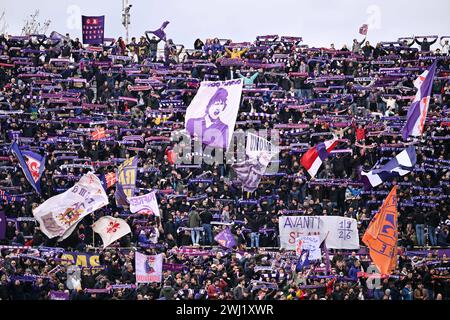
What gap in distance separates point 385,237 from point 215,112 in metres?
7.48

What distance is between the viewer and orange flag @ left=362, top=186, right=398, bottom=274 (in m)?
31.6

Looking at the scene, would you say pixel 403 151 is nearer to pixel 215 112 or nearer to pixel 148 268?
pixel 215 112

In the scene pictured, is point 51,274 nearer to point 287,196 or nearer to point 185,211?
point 185,211

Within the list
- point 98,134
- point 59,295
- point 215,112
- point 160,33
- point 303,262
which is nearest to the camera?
point 59,295

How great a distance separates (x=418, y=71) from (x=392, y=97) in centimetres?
156

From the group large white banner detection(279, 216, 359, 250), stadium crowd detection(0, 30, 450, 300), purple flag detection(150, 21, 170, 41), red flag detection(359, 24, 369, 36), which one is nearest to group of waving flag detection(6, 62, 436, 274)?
stadium crowd detection(0, 30, 450, 300)

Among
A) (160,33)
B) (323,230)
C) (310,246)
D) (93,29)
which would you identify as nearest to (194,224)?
(310,246)

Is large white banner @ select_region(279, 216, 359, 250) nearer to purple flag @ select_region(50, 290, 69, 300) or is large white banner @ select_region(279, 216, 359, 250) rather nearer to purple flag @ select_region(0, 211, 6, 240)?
purple flag @ select_region(50, 290, 69, 300)

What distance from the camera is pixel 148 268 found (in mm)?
32562

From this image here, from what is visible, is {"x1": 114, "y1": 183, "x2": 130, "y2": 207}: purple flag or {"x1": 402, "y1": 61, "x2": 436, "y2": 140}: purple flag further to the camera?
{"x1": 402, "y1": 61, "x2": 436, "y2": 140}: purple flag

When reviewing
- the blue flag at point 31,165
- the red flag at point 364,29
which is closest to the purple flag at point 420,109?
the red flag at point 364,29

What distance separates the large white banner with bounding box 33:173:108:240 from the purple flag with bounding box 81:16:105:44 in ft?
28.0

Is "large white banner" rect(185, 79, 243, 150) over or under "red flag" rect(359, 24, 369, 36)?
under

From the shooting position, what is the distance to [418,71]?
40438mm
